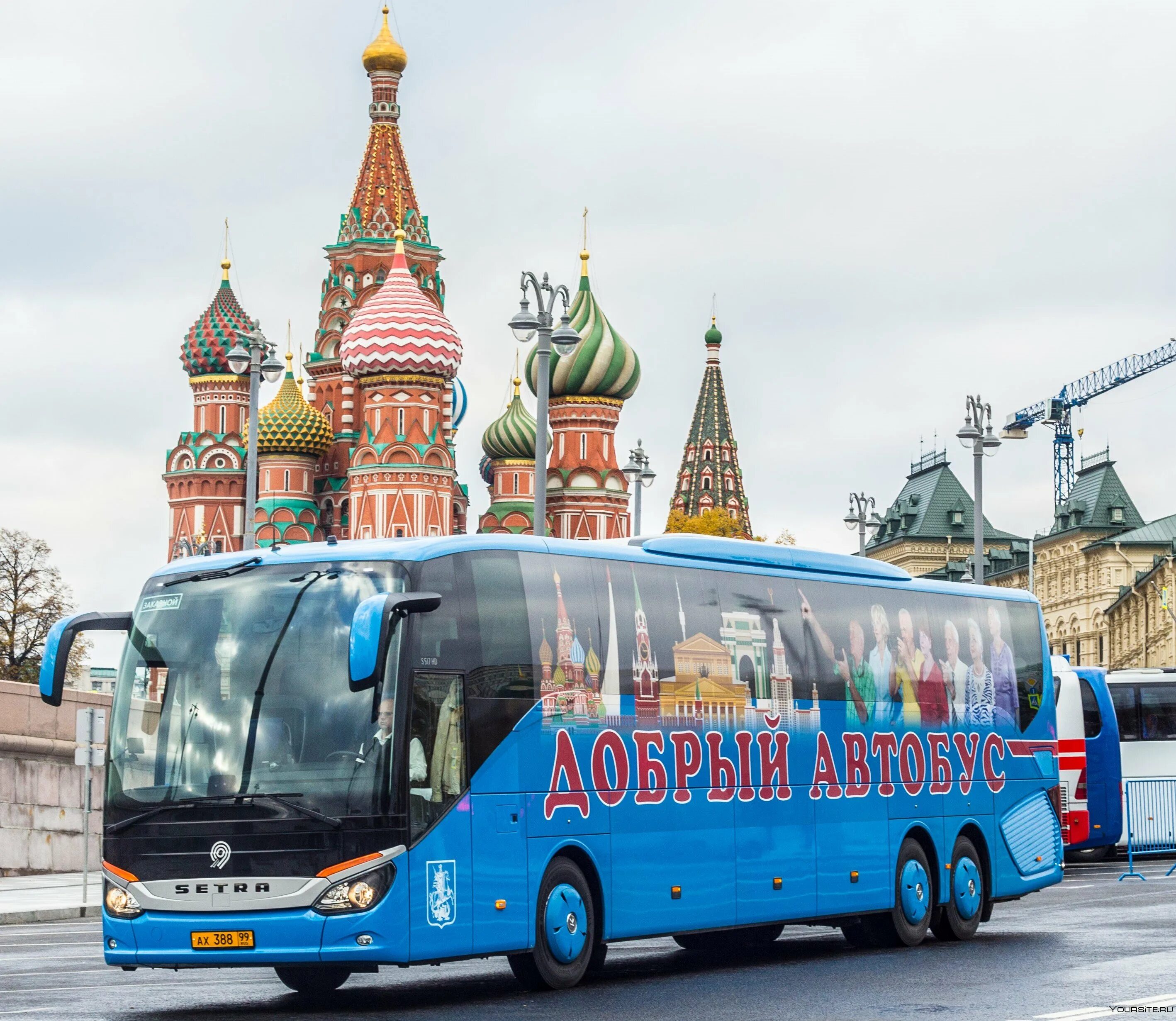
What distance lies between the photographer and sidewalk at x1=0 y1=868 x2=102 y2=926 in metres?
25.4

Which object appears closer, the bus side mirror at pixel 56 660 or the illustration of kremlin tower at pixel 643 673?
the bus side mirror at pixel 56 660

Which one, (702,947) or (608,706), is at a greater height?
(608,706)

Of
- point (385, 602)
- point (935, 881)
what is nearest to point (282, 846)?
point (385, 602)

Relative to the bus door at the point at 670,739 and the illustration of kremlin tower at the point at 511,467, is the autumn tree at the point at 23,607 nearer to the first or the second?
the illustration of kremlin tower at the point at 511,467

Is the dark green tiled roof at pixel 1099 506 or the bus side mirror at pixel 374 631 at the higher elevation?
the dark green tiled roof at pixel 1099 506

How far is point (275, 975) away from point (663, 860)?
330 centimetres

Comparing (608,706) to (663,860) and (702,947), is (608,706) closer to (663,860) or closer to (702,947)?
(663,860)

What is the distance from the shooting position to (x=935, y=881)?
1862 cm

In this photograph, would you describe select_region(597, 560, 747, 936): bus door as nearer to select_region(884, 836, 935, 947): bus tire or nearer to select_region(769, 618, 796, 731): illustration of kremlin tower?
select_region(769, 618, 796, 731): illustration of kremlin tower

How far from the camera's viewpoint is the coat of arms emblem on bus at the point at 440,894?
13.0m

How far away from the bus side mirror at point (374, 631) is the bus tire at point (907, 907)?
6723 millimetres

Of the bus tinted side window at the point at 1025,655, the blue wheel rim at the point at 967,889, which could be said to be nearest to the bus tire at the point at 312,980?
the blue wheel rim at the point at 967,889

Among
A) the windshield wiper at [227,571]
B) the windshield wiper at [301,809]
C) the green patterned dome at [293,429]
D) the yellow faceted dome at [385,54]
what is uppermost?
the yellow faceted dome at [385,54]

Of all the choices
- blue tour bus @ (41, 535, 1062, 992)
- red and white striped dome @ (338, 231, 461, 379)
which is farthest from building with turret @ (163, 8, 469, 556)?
blue tour bus @ (41, 535, 1062, 992)
